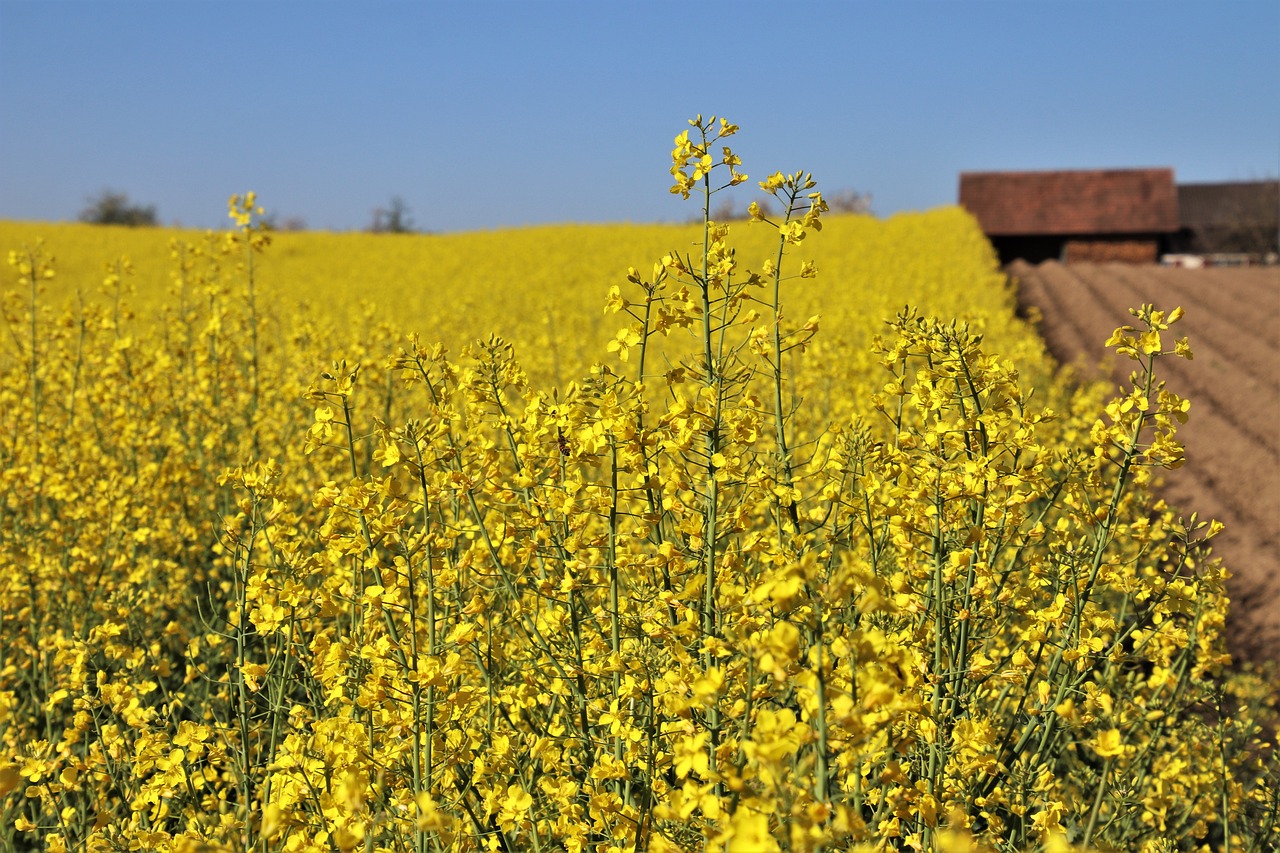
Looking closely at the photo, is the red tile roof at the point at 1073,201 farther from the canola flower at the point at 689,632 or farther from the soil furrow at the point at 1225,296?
the canola flower at the point at 689,632

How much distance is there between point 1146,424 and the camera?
2.26 metres

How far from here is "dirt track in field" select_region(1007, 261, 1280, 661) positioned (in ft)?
20.7

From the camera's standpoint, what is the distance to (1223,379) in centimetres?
1130

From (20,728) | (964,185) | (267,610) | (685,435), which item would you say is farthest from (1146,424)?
(964,185)

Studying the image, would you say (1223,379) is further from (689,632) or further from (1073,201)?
(1073,201)

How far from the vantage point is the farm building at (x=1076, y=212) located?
29.8 m

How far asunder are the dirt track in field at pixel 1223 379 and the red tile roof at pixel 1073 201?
8713 mm

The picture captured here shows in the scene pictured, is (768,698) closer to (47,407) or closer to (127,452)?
(127,452)

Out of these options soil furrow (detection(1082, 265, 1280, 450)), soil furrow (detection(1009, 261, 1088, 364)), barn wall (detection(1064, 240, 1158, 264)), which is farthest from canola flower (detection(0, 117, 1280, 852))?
barn wall (detection(1064, 240, 1158, 264))

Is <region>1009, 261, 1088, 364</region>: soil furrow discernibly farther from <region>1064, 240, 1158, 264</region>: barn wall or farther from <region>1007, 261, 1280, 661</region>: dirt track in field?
<region>1064, 240, 1158, 264</region>: barn wall

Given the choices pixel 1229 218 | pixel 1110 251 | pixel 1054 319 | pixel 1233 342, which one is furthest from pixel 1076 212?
pixel 1233 342

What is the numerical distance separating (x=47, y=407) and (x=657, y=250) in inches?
754

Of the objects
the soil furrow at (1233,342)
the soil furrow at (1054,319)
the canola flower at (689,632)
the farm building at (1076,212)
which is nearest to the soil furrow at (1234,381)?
the soil furrow at (1233,342)

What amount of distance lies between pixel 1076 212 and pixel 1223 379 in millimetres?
20890
